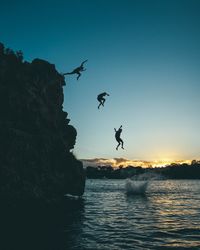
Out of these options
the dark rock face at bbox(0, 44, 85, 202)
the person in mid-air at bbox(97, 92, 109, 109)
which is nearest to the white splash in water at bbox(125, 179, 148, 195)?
the dark rock face at bbox(0, 44, 85, 202)

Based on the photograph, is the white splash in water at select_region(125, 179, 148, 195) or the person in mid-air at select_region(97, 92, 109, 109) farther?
the white splash in water at select_region(125, 179, 148, 195)

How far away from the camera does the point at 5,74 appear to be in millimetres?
36625

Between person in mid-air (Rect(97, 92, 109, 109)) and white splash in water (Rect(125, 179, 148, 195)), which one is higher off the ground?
person in mid-air (Rect(97, 92, 109, 109))

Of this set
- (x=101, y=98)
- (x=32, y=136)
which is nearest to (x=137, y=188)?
(x=32, y=136)

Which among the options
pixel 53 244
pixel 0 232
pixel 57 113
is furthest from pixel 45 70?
pixel 53 244

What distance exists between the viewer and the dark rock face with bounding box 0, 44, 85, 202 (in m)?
32.2

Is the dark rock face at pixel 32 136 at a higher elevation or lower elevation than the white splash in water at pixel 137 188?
higher

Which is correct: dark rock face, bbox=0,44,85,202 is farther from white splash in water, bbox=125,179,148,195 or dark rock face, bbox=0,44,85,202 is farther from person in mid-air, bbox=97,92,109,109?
white splash in water, bbox=125,179,148,195

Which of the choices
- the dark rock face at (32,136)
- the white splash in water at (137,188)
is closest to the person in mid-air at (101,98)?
the dark rock face at (32,136)

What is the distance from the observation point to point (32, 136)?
36.1 meters

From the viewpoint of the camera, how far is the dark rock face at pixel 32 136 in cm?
3216

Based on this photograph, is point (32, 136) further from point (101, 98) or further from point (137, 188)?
point (137, 188)

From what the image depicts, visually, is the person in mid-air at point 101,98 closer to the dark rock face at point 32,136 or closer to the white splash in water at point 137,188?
the dark rock face at point 32,136

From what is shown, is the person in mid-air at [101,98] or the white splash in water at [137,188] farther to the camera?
the white splash in water at [137,188]
